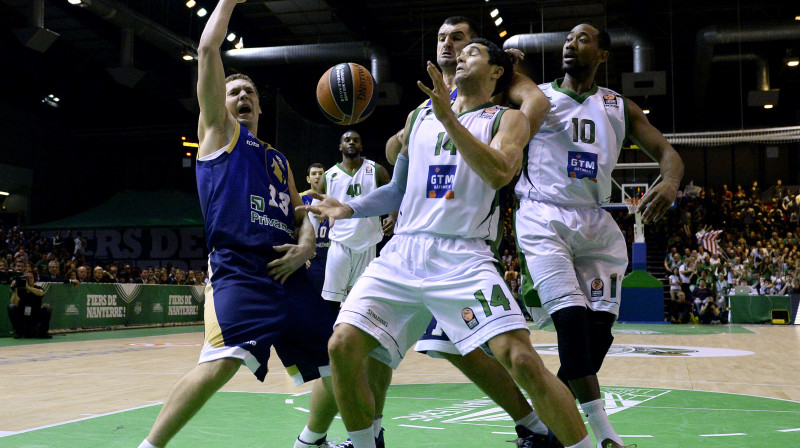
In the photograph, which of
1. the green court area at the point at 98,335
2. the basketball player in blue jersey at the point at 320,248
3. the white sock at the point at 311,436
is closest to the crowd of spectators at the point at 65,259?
the green court area at the point at 98,335

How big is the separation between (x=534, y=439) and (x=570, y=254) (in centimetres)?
91

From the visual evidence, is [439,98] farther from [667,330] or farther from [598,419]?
[667,330]

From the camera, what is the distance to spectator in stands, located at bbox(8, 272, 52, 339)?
1309cm

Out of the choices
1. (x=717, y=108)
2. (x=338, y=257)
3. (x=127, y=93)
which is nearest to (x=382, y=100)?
(x=127, y=93)

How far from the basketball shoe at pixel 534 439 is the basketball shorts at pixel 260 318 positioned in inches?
38.6

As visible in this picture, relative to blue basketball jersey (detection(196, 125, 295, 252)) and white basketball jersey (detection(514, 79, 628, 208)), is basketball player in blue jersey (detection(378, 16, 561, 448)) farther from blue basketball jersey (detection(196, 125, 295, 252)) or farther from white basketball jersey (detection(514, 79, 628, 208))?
blue basketball jersey (detection(196, 125, 295, 252))

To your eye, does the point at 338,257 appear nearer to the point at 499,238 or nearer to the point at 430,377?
the point at 430,377

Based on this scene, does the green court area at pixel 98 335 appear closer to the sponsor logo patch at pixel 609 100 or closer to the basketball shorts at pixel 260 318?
the basketball shorts at pixel 260 318

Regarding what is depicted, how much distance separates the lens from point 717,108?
103ft

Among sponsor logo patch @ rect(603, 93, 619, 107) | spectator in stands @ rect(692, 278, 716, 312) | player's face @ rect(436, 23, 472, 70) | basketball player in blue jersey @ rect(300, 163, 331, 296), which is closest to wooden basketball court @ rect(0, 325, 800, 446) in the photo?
basketball player in blue jersey @ rect(300, 163, 331, 296)

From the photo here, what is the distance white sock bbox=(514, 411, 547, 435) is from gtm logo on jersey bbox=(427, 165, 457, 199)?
45.5 inches

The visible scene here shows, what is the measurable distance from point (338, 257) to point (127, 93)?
24.0 m

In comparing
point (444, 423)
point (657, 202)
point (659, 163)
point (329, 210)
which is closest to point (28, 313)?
point (444, 423)

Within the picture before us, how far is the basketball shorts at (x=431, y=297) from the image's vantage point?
2.91 metres
